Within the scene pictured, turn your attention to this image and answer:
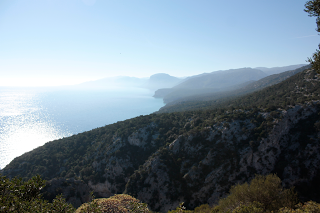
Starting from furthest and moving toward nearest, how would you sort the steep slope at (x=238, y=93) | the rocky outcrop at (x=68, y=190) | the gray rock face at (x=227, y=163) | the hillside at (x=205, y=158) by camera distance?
the steep slope at (x=238, y=93) < the rocky outcrop at (x=68, y=190) < the hillside at (x=205, y=158) < the gray rock face at (x=227, y=163)

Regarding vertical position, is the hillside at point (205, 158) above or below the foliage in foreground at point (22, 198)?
below

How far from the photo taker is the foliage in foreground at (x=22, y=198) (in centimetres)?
718

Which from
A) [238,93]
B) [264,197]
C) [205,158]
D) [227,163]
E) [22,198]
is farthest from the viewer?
[238,93]

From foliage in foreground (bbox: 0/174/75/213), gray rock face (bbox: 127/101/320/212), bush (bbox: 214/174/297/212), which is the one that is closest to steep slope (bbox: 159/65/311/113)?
gray rock face (bbox: 127/101/320/212)

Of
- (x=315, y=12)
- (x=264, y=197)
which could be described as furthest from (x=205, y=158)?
(x=315, y=12)

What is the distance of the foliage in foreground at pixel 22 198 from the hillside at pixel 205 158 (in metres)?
23.1

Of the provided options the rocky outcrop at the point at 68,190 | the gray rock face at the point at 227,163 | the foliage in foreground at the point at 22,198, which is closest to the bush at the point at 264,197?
the gray rock face at the point at 227,163

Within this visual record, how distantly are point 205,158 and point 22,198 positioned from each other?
27.7 metres

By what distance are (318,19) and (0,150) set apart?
11771 centimetres

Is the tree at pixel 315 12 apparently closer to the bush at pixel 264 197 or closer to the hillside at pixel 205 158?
Result: the bush at pixel 264 197

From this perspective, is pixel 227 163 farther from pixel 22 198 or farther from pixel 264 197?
pixel 22 198

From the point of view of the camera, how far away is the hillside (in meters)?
24.1

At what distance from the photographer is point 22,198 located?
8.42 m

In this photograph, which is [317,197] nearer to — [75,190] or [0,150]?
[75,190]
